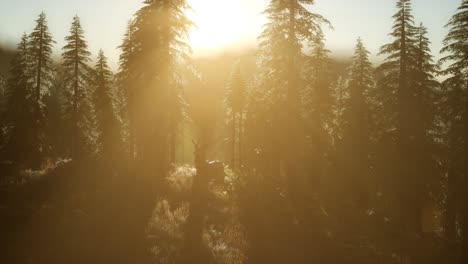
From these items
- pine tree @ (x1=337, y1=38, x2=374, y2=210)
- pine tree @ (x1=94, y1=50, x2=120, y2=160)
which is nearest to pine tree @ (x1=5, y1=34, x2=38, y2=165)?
pine tree @ (x1=94, y1=50, x2=120, y2=160)

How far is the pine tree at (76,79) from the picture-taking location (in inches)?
1475

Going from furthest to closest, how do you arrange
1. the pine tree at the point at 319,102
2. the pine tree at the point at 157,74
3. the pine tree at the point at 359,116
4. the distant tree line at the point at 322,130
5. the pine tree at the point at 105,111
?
the pine tree at the point at 105,111
the pine tree at the point at 359,116
the pine tree at the point at 319,102
the pine tree at the point at 157,74
the distant tree line at the point at 322,130

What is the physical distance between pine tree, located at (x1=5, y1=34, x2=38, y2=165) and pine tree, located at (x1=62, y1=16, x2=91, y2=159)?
3.17 m

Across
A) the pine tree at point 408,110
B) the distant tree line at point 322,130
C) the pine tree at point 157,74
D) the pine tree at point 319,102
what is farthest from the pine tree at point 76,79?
the pine tree at point 408,110

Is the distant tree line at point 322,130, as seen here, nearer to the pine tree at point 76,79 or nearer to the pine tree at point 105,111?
the pine tree at point 76,79

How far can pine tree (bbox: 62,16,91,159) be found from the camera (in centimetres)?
3747

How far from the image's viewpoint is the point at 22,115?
126 feet

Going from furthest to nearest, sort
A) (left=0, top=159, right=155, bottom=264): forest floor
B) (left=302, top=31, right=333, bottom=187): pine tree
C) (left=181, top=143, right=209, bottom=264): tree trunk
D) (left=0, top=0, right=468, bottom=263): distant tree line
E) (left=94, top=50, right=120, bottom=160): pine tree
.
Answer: (left=94, top=50, right=120, bottom=160): pine tree, (left=302, top=31, right=333, bottom=187): pine tree, (left=0, top=0, right=468, bottom=263): distant tree line, (left=181, top=143, right=209, bottom=264): tree trunk, (left=0, top=159, right=155, bottom=264): forest floor

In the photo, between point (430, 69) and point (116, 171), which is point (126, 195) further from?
point (430, 69)

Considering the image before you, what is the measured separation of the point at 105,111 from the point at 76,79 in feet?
23.5

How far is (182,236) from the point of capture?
48.6ft

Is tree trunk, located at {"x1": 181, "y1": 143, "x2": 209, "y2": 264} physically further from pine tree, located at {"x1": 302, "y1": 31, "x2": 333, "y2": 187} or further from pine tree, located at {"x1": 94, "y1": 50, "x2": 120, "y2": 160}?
pine tree, located at {"x1": 94, "y1": 50, "x2": 120, "y2": 160}

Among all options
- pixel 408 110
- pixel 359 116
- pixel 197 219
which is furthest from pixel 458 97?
pixel 197 219

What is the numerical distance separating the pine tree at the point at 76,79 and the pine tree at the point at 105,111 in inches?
142
